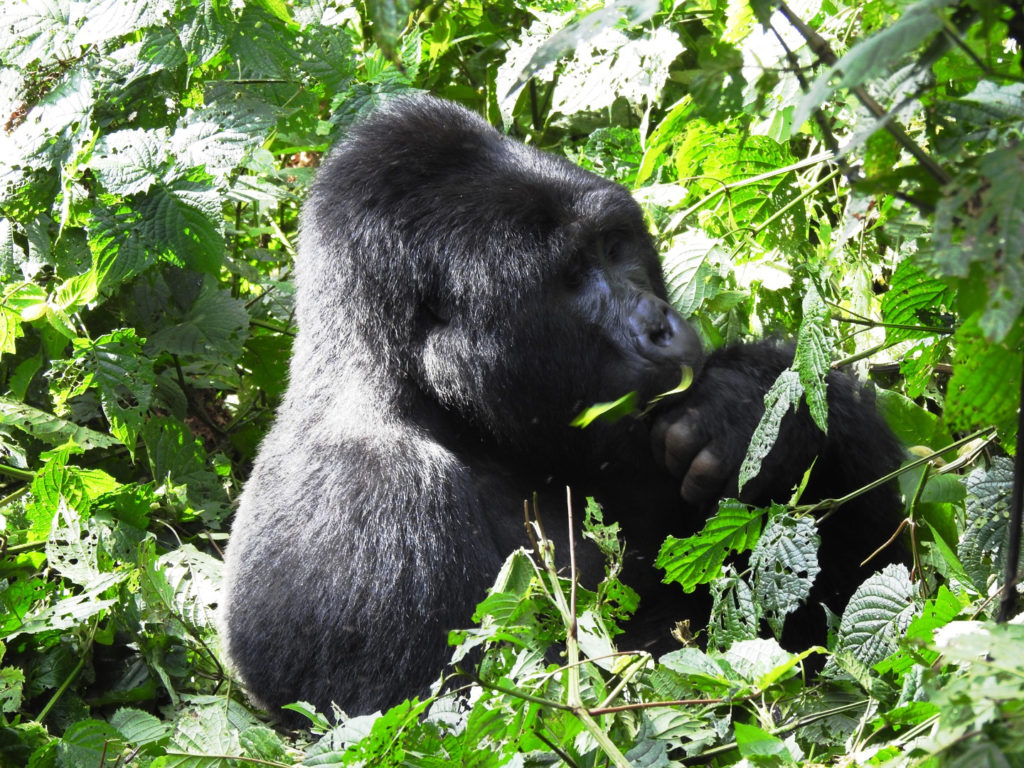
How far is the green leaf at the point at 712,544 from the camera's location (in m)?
2.11

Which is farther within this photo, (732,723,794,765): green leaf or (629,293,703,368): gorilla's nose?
(629,293,703,368): gorilla's nose

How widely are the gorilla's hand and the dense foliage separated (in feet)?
0.80

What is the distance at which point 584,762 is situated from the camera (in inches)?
64.5

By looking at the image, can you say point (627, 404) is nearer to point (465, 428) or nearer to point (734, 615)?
point (465, 428)

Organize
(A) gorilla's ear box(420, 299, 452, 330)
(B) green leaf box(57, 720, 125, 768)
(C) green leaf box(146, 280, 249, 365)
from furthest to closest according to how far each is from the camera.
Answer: (C) green leaf box(146, 280, 249, 365) < (A) gorilla's ear box(420, 299, 452, 330) < (B) green leaf box(57, 720, 125, 768)

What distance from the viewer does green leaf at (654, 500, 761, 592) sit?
2.11 m

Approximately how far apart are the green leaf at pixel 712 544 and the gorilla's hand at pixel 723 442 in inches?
14.7

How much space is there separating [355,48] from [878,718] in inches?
136

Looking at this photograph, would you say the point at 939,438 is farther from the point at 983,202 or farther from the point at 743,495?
the point at 983,202

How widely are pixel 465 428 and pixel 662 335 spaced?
0.52m

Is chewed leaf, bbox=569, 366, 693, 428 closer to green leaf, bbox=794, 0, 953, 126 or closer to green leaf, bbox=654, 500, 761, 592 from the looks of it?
green leaf, bbox=654, 500, 761, 592

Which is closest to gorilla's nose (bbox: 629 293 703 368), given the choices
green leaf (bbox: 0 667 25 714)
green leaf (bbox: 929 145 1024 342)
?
green leaf (bbox: 929 145 1024 342)

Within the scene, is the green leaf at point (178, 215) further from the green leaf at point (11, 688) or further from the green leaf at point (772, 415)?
the green leaf at point (772, 415)

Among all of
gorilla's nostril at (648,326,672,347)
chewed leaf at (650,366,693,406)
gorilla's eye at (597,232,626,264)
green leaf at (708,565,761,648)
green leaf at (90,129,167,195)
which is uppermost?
green leaf at (90,129,167,195)
